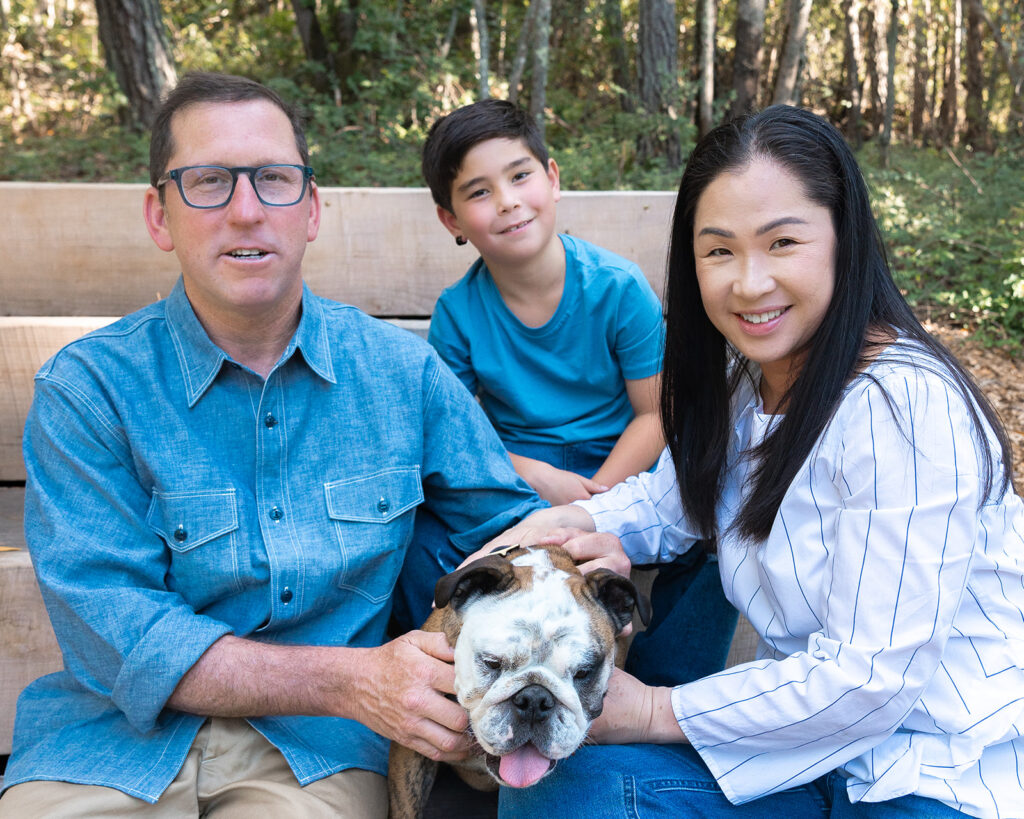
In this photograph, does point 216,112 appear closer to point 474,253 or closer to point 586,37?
point 474,253

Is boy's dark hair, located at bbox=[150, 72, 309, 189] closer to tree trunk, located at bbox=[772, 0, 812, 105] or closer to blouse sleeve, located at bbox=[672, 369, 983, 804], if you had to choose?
blouse sleeve, located at bbox=[672, 369, 983, 804]

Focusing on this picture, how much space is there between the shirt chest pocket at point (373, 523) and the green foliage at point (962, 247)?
17.1ft

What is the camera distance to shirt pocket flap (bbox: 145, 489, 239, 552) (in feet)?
7.43

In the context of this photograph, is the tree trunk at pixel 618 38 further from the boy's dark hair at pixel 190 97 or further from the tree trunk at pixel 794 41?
the boy's dark hair at pixel 190 97

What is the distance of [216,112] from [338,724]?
1.73m

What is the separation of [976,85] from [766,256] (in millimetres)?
17280

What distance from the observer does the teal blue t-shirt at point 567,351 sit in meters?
3.50

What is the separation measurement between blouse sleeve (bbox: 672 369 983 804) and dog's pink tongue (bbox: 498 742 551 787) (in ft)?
1.38

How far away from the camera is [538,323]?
352 cm

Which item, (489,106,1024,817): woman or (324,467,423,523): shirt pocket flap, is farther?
(324,467,423,523): shirt pocket flap

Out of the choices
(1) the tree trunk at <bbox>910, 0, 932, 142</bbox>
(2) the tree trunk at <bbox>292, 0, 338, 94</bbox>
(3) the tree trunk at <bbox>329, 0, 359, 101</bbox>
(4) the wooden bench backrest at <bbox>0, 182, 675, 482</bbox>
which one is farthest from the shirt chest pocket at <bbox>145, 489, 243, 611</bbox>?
(1) the tree trunk at <bbox>910, 0, 932, 142</bbox>

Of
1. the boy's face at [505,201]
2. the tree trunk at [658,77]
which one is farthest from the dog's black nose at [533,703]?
the tree trunk at [658,77]

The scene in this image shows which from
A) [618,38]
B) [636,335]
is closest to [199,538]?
[636,335]

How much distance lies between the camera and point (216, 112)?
2.35 meters
